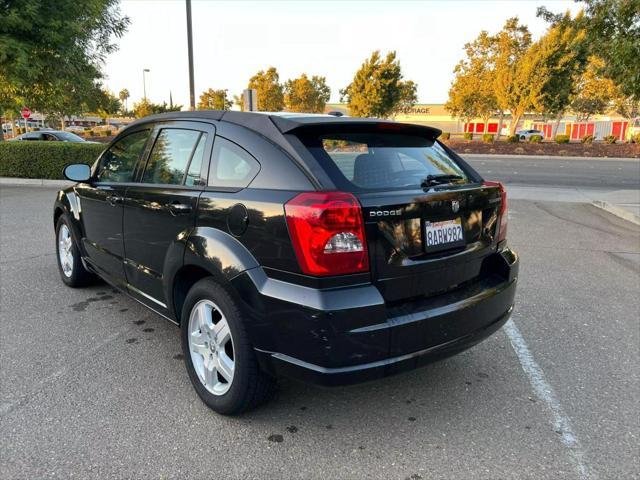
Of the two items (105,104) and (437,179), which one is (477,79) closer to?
(105,104)

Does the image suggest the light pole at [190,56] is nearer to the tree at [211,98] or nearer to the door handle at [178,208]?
the door handle at [178,208]

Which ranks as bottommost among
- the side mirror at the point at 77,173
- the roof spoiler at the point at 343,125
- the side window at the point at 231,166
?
the side mirror at the point at 77,173

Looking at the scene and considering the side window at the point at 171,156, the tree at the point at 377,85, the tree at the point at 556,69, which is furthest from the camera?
the tree at the point at 377,85

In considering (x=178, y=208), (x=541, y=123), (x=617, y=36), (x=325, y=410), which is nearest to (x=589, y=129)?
(x=541, y=123)

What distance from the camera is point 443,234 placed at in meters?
2.54

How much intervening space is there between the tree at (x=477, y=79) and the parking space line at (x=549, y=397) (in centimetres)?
3542

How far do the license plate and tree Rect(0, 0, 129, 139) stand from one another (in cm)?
1237

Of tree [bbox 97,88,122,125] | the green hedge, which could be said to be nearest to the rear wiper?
the green hedge

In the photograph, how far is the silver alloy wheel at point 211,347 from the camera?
264cm

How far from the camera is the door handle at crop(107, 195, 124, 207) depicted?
3537mm

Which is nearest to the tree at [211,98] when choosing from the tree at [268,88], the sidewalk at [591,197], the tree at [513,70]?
the tree at [268,88]

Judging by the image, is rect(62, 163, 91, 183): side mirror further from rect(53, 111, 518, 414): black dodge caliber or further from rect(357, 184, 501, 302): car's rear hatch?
rect(357, 184, 501, 302): car's rear hatch

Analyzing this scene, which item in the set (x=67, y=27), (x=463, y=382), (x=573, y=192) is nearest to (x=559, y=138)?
(x=573, y=192)

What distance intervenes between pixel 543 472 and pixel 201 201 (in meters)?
2.28
